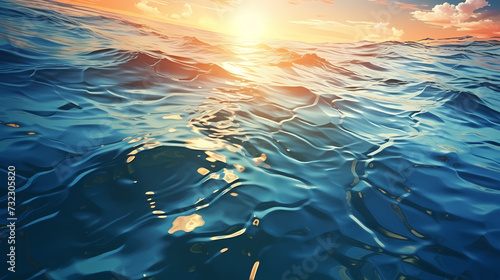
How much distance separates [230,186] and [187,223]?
512 millimetres

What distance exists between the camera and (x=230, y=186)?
209 cm

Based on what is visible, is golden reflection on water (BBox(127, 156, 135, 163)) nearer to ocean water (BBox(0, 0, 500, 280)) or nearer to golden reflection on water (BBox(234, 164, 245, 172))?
ocean water (BBox(0, 0, 500, 280))

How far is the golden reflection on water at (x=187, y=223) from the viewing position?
1624 mm

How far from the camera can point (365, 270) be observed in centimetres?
152

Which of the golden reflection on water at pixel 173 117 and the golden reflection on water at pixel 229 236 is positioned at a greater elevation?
the golden reflection on water at pixel 173 117

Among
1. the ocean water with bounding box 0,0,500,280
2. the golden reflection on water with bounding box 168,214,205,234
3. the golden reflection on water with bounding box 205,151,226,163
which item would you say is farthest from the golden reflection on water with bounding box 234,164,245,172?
the golden reflection on water with bounding box 168,214,205,234

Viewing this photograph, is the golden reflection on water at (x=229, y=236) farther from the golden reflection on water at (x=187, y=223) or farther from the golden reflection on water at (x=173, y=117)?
the golden reflection on water at (x=173, y=117)

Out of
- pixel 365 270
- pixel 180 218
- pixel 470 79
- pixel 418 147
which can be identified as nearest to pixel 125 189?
pixel 180 218

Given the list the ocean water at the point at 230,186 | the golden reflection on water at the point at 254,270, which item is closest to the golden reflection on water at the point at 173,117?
the ocean water at the point at 230,186

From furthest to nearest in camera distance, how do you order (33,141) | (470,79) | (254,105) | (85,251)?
(470,79), (254,105), (33,141), (85,251)

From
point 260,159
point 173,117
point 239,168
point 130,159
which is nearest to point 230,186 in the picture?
point 239,168

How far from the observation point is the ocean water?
1481 mm

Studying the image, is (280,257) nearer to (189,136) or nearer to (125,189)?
(125,189)

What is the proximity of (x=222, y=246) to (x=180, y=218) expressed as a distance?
0.36 m
